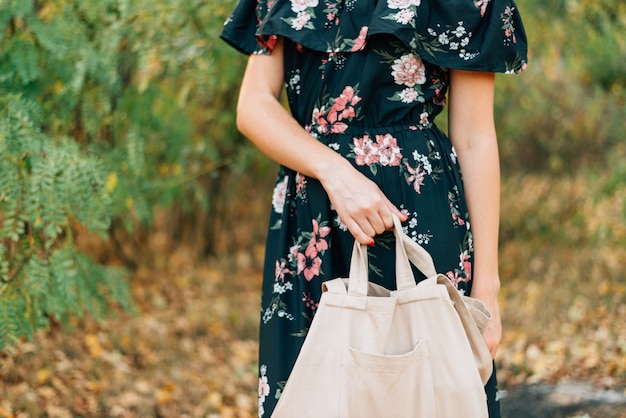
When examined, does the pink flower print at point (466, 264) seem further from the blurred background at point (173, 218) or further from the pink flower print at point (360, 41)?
the blurred background at point (173, 218)

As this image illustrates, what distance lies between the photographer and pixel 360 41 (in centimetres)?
155

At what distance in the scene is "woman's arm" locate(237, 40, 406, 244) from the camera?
1.46 metres

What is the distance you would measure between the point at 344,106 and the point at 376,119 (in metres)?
0.08

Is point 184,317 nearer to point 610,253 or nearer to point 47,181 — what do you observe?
point 47,181

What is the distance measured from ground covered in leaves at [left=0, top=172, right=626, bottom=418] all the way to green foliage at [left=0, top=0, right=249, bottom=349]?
608mm

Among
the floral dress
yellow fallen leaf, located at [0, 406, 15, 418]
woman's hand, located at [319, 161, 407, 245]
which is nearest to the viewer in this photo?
woman's hand, located at [319, 161, 407, 245]

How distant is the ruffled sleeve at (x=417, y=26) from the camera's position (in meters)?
1.55

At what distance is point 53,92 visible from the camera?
9.18 feet

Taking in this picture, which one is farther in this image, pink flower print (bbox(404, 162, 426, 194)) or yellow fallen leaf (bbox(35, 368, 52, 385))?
yellow fallen leaf (bbox(35, 368, 52, 385))

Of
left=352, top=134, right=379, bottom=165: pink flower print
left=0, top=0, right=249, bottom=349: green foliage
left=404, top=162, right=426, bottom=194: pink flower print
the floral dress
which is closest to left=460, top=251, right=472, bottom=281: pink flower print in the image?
the floral dress

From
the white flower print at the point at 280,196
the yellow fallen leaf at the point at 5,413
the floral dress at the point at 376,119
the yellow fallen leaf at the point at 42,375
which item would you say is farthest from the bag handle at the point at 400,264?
the yellow fallen leaf at the point at 42,375

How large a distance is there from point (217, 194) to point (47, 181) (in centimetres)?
364

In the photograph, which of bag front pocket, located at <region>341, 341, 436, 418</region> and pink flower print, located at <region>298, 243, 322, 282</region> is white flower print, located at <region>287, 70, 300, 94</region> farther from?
bag front pocket, located at <region>341, 341, 436, 418</region>

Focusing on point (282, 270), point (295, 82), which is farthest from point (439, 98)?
point (282, 270)
